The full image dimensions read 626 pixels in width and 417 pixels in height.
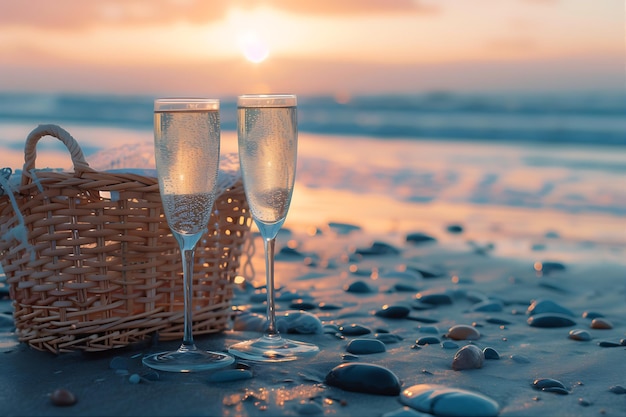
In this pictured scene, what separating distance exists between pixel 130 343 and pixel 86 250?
1.33 ft

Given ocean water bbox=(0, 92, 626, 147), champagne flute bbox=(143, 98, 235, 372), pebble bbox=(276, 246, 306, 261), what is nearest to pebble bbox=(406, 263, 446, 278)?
pebble bbox=(276, 246, 306, 261)

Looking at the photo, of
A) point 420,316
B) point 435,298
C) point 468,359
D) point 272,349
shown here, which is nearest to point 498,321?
point 420,316

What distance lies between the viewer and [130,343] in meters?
2.88

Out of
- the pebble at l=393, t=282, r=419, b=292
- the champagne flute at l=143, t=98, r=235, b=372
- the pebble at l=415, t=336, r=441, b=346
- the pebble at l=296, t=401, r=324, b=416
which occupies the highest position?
the champagne flute at l=143, t=98, r=235, b=372

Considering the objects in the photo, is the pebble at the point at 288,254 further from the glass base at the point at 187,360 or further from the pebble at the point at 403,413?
the pebble at the point at 403,413

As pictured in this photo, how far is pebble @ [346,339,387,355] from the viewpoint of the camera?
9.53 ft

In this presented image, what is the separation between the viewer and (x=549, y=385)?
2506mm

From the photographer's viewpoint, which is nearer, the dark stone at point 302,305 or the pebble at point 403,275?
the dark stone at point 302,305

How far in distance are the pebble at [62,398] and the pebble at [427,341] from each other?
134 cm

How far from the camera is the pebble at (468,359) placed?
269cm

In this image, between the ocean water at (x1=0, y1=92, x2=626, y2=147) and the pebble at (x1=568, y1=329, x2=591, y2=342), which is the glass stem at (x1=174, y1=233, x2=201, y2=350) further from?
the ocean water at (x1=0, y1=92, x2=626, y2=147)

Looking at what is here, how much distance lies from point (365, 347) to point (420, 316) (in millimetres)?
695

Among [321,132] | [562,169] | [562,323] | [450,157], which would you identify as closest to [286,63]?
[321,132]

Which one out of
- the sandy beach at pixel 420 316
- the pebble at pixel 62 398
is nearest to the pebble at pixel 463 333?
the sandy beach at pixel 420 316
